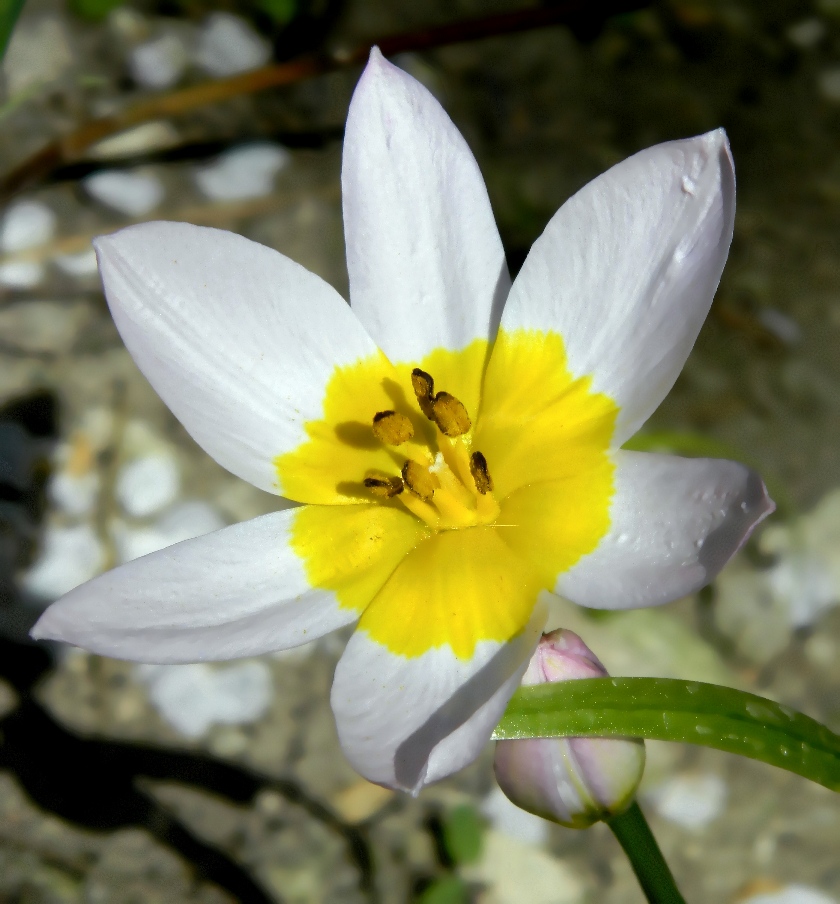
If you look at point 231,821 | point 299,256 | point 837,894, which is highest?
point 299,256

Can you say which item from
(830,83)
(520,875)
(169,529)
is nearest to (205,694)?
(169,529)

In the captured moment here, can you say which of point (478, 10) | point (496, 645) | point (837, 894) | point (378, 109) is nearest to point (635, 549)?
point (496, 645)

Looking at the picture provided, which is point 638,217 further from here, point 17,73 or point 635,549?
point 17,73

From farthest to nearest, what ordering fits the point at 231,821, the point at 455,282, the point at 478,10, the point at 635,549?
1. the point at 478,10
2. the point at 231,821
3. the point at 455,282
4. the point at 635,549

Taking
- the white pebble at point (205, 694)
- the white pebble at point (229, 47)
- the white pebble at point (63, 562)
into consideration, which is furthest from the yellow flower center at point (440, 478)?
the white pebble at point (229, 47)

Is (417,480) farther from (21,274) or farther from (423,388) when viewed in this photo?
(21,274)

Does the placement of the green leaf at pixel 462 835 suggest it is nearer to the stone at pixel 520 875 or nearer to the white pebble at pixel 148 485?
the stone at pixel 520 875
